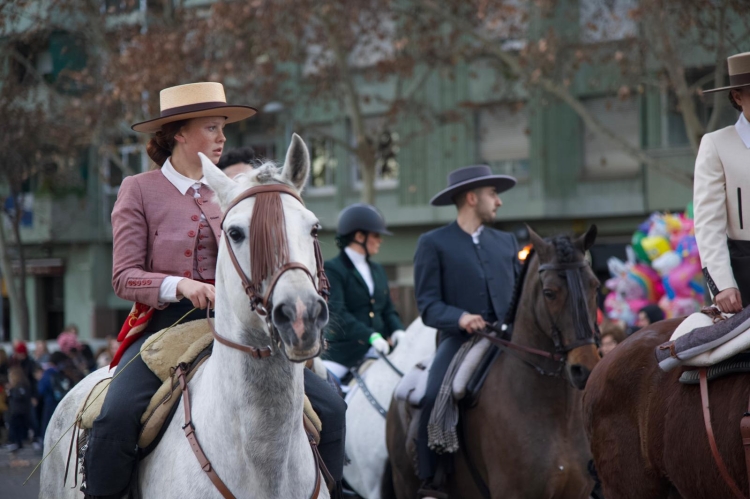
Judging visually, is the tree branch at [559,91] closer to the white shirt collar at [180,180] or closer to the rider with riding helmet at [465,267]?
the rider with riding helmet at [465,267]

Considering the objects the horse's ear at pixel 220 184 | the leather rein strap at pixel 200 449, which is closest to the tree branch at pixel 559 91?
the leather rein strap at pixel 200 449

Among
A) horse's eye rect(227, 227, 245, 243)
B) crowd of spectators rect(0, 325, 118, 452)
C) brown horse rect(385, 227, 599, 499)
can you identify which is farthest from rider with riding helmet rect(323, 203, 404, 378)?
crowd of spectators rect(0, 325, 118, 452)

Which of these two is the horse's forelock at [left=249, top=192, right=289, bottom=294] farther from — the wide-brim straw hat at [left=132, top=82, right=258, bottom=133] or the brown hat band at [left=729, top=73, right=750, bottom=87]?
the brown hat band at [left=729, top=73, right=750, bottom=87]

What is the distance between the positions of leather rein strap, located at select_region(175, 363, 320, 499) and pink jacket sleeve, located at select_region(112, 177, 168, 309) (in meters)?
0.35

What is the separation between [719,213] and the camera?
473 centimetres

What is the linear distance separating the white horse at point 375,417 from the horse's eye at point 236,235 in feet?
14.5

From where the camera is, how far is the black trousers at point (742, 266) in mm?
4715

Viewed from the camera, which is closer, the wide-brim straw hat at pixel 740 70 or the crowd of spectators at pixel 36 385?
the wide-brim straw hat at pixel 740 70

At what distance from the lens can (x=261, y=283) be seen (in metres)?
3.56

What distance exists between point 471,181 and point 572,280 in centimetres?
145

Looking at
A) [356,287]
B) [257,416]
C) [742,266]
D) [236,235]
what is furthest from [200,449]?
Answer: [356,287]

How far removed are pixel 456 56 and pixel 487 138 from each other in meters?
7.17

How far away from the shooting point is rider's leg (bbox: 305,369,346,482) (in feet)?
15.2

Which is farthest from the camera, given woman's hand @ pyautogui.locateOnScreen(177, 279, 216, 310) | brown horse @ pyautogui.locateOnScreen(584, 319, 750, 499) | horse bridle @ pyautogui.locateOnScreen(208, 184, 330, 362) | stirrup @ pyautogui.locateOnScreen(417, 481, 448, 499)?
stirrup @ pyautogui.locateOnScreen(417, 481, 448, 499)
